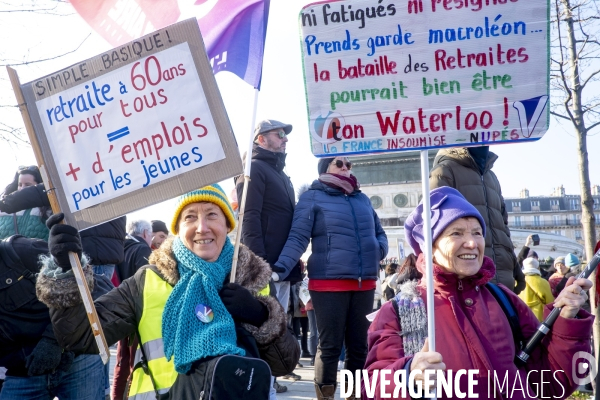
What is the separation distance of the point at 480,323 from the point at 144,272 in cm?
165

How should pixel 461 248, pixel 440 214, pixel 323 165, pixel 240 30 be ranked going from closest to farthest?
1. pixel 461 248
2. pixel 440 214
3. pixel 240 30
4. pixel 323 165

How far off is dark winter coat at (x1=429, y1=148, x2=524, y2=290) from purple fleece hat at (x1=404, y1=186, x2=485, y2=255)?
1.76 m

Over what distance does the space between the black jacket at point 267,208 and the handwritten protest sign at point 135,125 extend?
7.56 feet

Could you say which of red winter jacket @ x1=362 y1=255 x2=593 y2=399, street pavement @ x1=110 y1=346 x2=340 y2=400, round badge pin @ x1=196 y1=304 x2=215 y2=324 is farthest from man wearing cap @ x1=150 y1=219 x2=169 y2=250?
red winter jacket @ x1=362 y1=255 x2=593 y2=399

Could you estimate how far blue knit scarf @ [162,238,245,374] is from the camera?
10.1 feet

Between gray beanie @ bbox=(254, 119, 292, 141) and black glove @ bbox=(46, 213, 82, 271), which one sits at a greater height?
gray beanie @ bbox=(254, 119, 292, 141)

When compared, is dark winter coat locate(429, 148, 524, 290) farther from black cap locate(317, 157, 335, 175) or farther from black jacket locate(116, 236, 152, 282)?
black jacket locate(116, 236, 152, 282)

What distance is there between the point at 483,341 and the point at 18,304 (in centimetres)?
268

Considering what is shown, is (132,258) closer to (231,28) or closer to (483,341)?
(231,28)

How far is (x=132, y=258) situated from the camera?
6.66m

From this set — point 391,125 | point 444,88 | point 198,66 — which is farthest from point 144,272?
point 444,88

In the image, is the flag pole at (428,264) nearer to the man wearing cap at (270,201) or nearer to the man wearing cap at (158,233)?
the man wearing cap at (270,201)

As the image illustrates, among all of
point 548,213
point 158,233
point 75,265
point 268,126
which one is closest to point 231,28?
point 268,126

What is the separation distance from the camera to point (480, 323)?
3.17m
